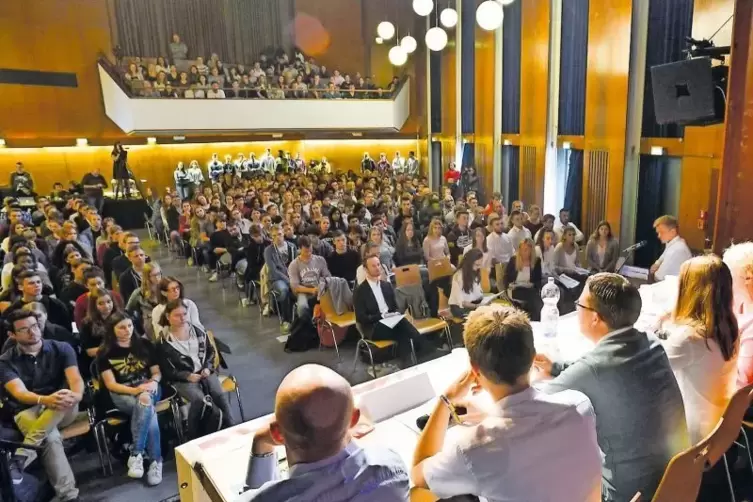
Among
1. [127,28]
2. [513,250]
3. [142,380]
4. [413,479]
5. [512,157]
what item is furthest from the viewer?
[127,28]

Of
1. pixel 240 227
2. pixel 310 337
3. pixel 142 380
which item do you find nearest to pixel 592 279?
pixel 142 380

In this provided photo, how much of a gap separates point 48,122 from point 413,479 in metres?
15.6

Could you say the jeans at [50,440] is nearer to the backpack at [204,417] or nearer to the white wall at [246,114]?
the backpack at [204,417]

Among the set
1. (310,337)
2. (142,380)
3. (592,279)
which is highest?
(592,279)

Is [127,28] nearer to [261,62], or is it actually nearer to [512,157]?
[261,62]

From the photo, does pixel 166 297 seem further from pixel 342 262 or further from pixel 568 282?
pixel 568 282

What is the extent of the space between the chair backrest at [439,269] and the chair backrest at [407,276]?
23cm

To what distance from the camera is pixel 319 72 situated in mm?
16500

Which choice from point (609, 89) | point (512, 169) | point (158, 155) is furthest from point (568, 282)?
point (158, 155)

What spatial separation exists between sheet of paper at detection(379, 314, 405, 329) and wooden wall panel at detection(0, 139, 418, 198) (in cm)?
1246

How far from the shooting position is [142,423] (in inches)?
134

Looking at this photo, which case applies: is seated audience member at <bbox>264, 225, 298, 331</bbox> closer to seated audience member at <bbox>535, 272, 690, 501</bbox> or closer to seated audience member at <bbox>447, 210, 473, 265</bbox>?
seated audience member at <bbox>447, 210, 473, 265</bbox>

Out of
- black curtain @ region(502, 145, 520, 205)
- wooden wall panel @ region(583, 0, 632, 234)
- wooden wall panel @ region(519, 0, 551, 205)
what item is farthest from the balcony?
wooden wall panel @ region(583, 0, 632, 234)

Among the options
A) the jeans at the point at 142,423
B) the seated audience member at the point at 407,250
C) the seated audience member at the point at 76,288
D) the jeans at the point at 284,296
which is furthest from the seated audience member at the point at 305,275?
the jeans at the point at 142,423
